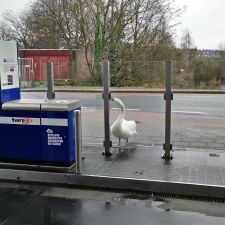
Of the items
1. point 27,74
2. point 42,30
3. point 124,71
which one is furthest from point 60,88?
point 42,30

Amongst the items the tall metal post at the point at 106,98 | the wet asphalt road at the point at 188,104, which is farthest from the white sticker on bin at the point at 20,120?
the wet asphalt road at the point at 188,104

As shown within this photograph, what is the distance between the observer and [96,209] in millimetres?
4504

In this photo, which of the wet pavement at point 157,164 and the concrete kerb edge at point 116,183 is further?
the wet pavement at point 157,164

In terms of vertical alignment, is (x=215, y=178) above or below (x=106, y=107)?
below

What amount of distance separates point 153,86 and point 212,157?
82.6 inches

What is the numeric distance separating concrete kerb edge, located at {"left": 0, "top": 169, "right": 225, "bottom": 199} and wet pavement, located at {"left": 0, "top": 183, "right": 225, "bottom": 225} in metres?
0.16

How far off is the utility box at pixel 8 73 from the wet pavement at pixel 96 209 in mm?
1534

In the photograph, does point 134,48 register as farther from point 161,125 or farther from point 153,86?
point 153,86

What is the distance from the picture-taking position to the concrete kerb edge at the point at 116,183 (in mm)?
4891

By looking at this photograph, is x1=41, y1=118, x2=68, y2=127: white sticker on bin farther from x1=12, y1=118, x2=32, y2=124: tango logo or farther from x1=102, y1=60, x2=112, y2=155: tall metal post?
x1=102, y1=60, x2=112, y2=155: tall metal post

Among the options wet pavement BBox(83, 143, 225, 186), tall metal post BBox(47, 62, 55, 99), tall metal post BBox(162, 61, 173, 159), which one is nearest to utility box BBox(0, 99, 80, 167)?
wet pavement BBox(83, 143, 225, 186)

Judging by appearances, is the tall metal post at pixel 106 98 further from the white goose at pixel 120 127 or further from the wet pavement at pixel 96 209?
the wet pavement at pixel 96 209

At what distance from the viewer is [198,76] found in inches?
376

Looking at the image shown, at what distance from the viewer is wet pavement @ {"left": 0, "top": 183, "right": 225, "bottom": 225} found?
418 centimetres
